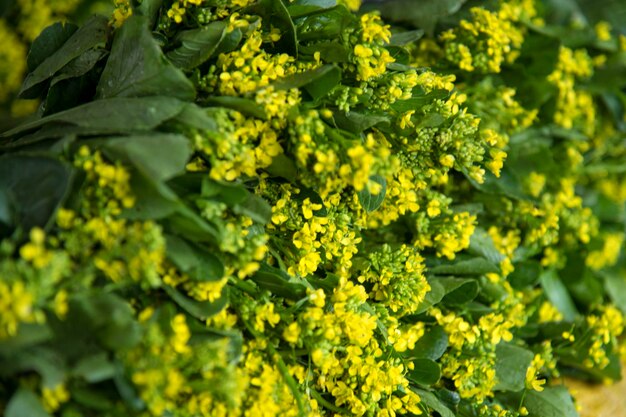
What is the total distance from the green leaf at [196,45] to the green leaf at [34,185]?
0.84 ft

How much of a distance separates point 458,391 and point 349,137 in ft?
1.56

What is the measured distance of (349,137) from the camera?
93 centimetres

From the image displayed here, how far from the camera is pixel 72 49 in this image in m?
1.02

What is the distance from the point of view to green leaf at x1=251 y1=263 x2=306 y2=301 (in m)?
0.91

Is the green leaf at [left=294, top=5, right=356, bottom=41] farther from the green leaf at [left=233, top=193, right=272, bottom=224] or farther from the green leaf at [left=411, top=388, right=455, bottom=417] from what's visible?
the green leaf at [left=411, top=388, right=455, bottom=417]

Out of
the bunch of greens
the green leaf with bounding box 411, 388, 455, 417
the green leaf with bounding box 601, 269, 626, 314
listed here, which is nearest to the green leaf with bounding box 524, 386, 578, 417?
the bunch of greens

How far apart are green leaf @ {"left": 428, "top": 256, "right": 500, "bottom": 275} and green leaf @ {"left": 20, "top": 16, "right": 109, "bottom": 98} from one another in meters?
0.67

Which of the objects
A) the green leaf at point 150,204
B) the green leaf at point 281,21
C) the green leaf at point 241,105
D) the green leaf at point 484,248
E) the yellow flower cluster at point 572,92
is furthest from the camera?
the yellow flower cluster at point 572,92

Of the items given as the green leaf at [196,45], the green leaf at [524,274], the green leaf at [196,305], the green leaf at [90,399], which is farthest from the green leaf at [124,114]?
the green leaf at [524,274]

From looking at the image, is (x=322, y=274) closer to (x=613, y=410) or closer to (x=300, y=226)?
(x=300, y=226)

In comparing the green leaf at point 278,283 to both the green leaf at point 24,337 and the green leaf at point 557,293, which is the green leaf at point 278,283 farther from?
the green leaf at point 557,293

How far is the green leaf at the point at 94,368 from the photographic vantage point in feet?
2.23

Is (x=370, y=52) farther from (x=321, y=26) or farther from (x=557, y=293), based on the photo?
(x=557, y=293)

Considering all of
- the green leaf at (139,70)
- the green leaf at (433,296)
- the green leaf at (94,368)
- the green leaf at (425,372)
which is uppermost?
the green leaf at (139,70)
